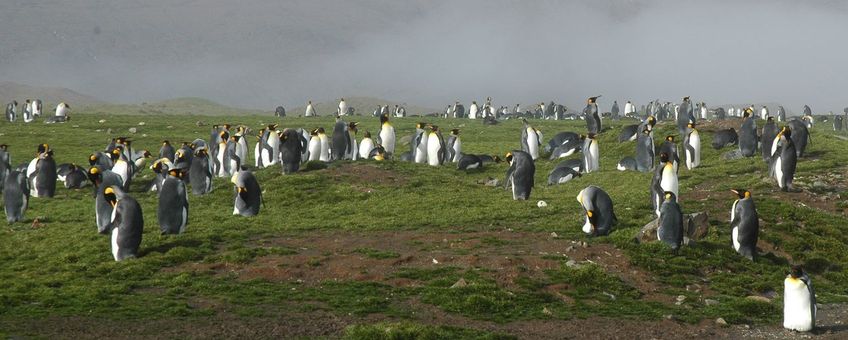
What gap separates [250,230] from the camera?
19297 millimetres

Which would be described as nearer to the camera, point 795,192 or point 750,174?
point 795,192

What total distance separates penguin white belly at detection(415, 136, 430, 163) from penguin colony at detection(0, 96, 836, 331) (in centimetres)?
4

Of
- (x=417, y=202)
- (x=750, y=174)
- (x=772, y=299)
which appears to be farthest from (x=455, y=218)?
(x=750, y=174)

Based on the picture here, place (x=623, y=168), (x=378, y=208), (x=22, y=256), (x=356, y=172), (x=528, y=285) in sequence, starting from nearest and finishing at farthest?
(x=528, y=285), (x=22, y=256), (x=378, y=208), (x=356, y=172), (x=623, y=168)

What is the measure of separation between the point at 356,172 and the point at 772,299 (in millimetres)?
14884

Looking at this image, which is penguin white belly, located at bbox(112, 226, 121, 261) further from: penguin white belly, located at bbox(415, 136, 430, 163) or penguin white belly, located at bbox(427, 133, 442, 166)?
penguin white belly, located at bbox(415, 136, 430, 163)

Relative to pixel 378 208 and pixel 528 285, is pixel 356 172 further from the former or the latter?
pixel 528 285

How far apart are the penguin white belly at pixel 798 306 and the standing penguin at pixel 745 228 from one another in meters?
4.17

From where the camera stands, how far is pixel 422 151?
3325 cm

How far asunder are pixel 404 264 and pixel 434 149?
57.6ft

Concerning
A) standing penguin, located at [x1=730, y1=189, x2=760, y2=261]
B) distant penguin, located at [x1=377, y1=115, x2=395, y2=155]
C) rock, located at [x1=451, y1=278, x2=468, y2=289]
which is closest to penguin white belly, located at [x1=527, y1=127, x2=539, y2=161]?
distant penguin, located at [x1=377, y1=115, x2=395, y2=155]

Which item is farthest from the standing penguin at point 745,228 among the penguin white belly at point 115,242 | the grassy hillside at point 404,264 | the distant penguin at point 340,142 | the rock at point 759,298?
the distant penguin at point 340,142

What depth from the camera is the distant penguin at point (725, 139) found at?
32688 millimetres

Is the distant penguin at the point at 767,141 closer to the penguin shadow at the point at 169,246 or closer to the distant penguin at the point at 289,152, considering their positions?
the distant penguin at the point at 289,152
